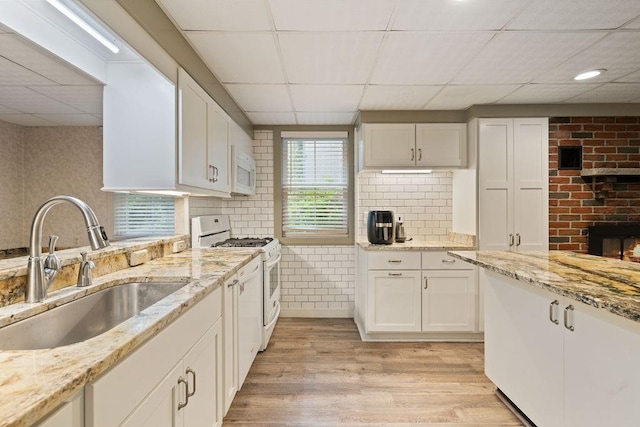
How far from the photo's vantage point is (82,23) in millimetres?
1420

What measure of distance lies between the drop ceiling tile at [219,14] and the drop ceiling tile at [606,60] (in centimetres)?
211

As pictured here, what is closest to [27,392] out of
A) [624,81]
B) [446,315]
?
[446,315]

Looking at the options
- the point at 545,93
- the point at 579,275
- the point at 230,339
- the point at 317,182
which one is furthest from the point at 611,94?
the point at 230,339

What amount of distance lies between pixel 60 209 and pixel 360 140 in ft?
8.85

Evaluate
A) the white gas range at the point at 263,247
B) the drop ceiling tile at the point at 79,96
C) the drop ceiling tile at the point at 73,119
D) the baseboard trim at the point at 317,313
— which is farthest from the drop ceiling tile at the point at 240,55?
the baseboard trim at the point at 317,313

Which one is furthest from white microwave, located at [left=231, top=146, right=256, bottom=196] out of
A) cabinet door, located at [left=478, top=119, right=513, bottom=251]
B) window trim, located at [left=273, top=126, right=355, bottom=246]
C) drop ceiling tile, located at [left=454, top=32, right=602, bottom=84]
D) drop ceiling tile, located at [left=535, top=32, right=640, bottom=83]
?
drop ceiling tile, located at [left=535, top=32, right=640, bottom=83]

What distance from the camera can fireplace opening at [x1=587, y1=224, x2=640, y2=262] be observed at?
11.0ft

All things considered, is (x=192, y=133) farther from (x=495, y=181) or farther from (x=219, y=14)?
(x=495, y=181)

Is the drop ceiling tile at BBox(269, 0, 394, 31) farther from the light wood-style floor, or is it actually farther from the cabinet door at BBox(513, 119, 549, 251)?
the light wood-style floor

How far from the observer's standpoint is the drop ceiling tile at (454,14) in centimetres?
173

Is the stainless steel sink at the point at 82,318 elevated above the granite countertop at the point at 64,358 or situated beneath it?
situated beneath

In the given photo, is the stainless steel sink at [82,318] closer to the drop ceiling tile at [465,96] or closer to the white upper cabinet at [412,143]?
the white upper cabinet at [412,143]

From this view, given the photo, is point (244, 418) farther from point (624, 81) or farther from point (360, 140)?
point (624, 81)

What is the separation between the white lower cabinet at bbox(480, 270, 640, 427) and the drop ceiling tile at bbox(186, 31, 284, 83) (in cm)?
210
